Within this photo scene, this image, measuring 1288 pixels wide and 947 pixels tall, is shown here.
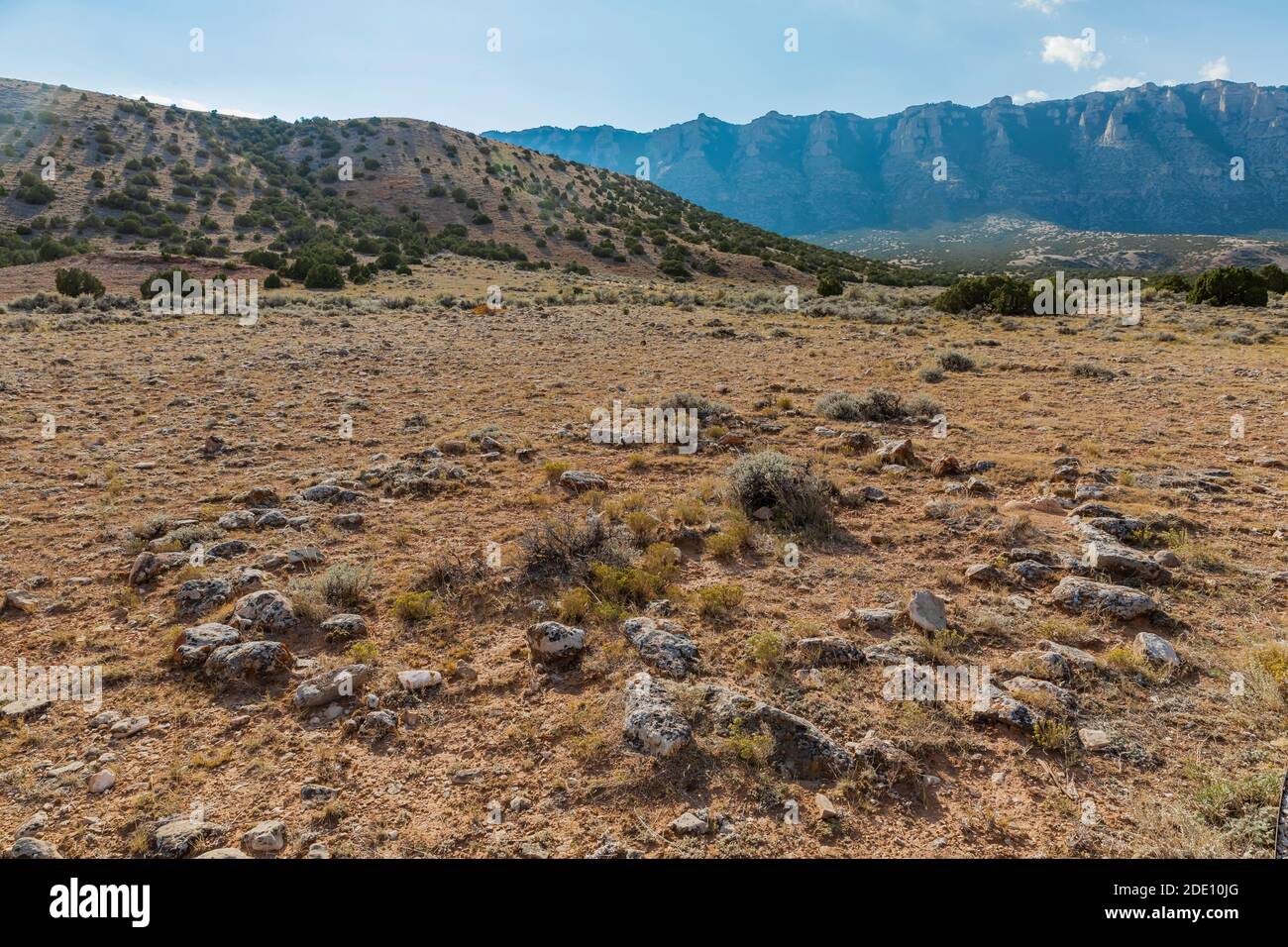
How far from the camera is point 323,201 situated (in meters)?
56.2

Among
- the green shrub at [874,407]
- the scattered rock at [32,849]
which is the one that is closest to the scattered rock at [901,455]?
the green shrub at [874,407]

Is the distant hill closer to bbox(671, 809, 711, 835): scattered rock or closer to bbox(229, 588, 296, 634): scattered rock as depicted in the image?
bbox(671, 809, 711, 835): scattered rock

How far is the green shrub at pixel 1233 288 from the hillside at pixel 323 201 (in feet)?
84.9

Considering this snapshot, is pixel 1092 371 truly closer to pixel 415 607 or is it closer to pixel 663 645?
pixel 663 645

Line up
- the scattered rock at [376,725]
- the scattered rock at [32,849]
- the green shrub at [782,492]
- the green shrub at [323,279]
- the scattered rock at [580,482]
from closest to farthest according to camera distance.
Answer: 1. the scattered rock at [32,849]
2. the scattered rock at [376,725]
3. the green shrub at [782,492]
4. the scattered rock at [580,482]
5. the green shrub at [323,279]

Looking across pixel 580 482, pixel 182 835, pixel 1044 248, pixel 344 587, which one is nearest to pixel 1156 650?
pixel 580 482

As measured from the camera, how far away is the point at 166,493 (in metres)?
7.92

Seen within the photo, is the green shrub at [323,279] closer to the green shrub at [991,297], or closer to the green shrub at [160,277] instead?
the green shrub at [160,277]

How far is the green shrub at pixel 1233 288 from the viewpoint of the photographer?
27.7m

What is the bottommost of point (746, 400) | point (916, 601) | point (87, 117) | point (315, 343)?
point (916, 601)

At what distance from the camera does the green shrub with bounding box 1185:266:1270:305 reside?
90.8 ft
